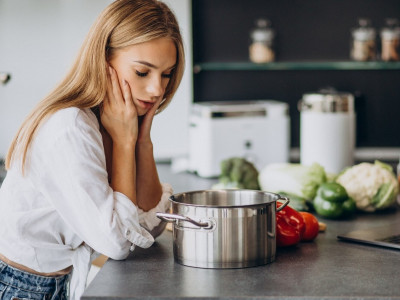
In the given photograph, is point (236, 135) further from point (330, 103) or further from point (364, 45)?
point (364, 45)

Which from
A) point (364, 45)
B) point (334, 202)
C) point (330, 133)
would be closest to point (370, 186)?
point (334, 202)

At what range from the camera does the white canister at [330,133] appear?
2.90m

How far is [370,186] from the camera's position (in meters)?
2.06

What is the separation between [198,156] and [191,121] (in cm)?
22

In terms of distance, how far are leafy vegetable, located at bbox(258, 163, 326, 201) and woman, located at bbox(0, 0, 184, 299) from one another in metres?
0.75

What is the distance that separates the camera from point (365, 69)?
3885 millimetres

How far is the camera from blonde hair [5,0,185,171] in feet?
4.80

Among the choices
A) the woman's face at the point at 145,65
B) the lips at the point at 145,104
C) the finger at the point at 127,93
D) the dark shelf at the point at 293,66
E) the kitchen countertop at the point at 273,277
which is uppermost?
the dark shelf at the point at 293,66

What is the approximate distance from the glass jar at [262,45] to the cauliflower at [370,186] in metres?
1.74

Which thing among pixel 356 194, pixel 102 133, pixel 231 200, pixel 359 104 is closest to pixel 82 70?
pixel 102 133

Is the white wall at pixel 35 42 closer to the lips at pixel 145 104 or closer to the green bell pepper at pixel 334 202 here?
the green bell pepper at pixel 334 202

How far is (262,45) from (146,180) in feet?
7.31

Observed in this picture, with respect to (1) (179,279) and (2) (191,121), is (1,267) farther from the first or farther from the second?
(2) (191,121)

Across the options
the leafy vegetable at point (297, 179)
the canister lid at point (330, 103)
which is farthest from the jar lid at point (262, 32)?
the leafy vegetable at point (297, 179)
